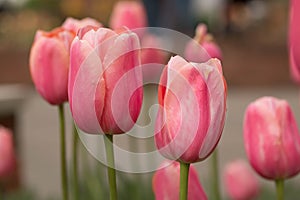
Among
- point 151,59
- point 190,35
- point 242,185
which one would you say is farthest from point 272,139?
point 190,35

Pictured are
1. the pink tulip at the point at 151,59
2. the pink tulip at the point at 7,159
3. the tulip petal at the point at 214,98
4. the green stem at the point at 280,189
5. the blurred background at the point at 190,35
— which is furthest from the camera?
the blurred background at the point at 190,35

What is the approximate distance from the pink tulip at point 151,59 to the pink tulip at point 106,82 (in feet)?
0.69

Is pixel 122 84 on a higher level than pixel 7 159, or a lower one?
higher

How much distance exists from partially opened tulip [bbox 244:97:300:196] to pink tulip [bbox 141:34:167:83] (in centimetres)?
10

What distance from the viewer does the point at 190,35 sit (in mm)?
6324

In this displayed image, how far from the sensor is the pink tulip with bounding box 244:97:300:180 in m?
0.67

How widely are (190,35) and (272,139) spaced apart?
5672mm

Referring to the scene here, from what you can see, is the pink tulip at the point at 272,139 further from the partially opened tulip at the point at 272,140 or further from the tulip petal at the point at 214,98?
the tulip petal at the point at 214,98

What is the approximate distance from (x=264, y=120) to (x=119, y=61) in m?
0.20

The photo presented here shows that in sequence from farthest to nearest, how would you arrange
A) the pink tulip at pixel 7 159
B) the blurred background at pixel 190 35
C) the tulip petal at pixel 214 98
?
the blurred background at pixel 190 35
the pink tulip at pixel 7 159
the tulip petal at pixel 214 98

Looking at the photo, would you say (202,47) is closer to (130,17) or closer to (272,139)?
(272,139)

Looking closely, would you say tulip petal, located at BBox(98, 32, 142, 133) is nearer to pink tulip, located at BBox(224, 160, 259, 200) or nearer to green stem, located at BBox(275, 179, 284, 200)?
green stem, located at BBox(275, 179, 284, 200)

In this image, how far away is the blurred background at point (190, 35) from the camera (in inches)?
181

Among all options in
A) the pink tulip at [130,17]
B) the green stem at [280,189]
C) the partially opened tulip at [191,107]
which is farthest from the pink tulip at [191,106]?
the pink tulip at [130,17]
